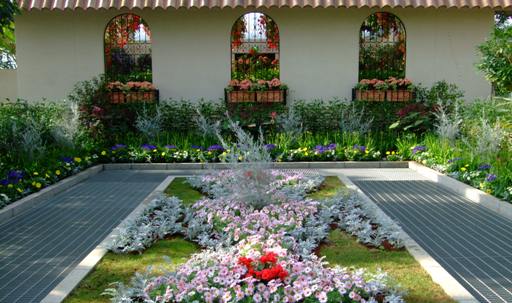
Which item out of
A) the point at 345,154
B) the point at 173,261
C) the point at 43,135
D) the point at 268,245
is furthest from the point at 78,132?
the point at 268,245

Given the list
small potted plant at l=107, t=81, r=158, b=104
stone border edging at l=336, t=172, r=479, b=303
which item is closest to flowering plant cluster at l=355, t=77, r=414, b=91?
small potted plant at l=107, t=81, r=158, b=104

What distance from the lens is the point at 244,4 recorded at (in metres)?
12.8

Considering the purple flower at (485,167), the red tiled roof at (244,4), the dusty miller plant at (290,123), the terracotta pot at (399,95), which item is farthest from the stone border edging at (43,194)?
the terracotta pot at (399,95)

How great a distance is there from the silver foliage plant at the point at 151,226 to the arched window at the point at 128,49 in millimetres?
7479

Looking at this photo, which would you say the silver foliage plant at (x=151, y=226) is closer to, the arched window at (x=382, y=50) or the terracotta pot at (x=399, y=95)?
the terracotta pot at (x=399, y=95)

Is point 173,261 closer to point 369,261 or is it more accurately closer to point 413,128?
point 369,261

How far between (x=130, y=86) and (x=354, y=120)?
5.62m

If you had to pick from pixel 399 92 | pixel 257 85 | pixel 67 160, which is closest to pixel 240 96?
pixel 257 85

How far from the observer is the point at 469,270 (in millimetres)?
5262

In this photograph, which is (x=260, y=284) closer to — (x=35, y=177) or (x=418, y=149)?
(x=35, y=177)

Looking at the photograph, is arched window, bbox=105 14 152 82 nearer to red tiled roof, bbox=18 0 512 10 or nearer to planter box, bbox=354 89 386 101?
red tiled roof, bbox=18 0 512 10

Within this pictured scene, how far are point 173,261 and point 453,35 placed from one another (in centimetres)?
A: 1122

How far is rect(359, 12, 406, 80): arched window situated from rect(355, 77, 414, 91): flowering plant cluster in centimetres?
40

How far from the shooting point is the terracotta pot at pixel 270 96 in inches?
537
